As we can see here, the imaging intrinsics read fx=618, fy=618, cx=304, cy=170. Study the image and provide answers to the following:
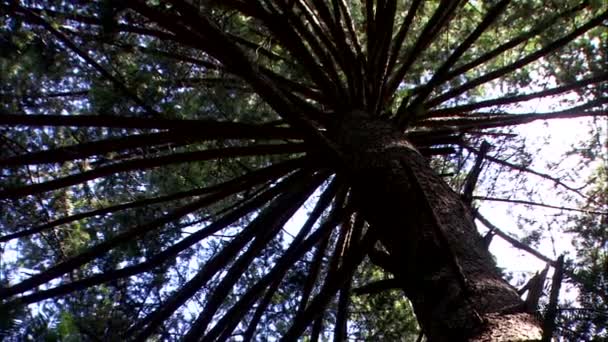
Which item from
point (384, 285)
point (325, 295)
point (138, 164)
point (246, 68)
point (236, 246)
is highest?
point (138, 164)

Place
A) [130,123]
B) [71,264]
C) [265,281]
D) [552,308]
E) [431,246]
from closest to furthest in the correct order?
1. [552,308]
2. [431,246]
3. [71,264]
4. [130,123]
5. [265,281]

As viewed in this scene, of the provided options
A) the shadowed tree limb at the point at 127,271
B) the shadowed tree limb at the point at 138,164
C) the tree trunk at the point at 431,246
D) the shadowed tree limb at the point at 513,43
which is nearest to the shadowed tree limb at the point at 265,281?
the tree trunk at the point at 431,246

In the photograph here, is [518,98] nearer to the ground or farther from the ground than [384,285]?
farther from the ground

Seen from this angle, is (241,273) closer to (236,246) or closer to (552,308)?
(236,246)

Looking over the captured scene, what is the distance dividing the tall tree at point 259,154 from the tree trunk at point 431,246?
0.4 inches

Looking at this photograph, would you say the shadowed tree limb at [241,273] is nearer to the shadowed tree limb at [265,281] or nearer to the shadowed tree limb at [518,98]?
the shadowed tree limb at [265,281]

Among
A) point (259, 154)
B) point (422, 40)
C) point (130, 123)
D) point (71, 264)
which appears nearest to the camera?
point (71, 264)

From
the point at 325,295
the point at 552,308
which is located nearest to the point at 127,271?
the point at 325,295

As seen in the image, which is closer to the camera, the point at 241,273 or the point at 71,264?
the point at 71,264

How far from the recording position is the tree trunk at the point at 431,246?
227 cm

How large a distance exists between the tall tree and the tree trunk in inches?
0.4

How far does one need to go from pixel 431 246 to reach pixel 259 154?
5.46 ft

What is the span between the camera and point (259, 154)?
159 inches

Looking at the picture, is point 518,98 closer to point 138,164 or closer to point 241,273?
point 241,273
